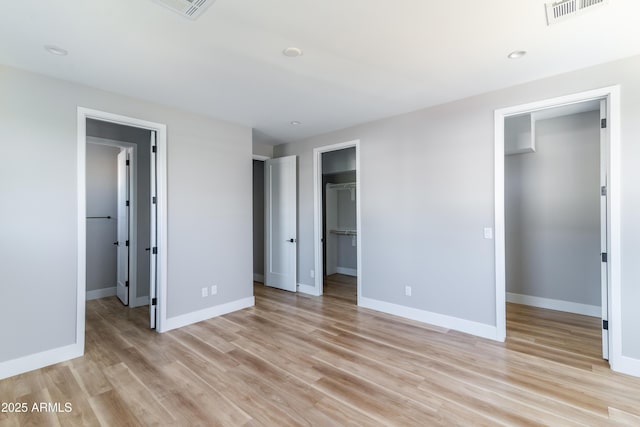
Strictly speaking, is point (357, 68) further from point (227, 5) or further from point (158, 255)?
point (158, 255)

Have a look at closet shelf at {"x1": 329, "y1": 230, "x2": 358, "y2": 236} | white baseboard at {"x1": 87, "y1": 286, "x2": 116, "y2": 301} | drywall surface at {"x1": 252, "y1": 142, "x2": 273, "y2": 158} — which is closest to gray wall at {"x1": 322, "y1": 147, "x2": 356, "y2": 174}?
drywall surface at {"x1": 252, "y1": 142, "x2": 273, "y2": 158}

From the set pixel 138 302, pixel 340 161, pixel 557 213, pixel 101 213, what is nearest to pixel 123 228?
pixel 101 213

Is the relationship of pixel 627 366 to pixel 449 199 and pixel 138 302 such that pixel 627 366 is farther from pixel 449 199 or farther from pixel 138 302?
pixel 138 302

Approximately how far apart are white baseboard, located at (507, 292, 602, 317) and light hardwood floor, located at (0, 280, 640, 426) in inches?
17.2

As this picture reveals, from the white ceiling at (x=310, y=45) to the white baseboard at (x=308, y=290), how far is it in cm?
307

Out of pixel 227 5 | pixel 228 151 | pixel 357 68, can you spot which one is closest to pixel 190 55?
pixel 227 5

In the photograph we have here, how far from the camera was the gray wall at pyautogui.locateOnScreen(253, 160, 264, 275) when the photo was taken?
6.05 m

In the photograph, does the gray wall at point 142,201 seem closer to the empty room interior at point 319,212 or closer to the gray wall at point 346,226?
the empty room interior at point 319,212

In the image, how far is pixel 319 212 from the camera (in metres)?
4.86

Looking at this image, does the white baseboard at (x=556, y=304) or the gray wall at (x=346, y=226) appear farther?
the gray wall at (x=346, y=226)

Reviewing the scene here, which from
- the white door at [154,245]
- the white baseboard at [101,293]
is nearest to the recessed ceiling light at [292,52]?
the white door at [154,245]

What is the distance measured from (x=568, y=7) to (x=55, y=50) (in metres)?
3.66

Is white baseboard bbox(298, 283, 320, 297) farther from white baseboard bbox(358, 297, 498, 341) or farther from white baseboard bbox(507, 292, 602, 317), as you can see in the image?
white baseboard bbox(507, 292, 602, 317)

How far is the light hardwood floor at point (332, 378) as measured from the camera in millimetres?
1973
